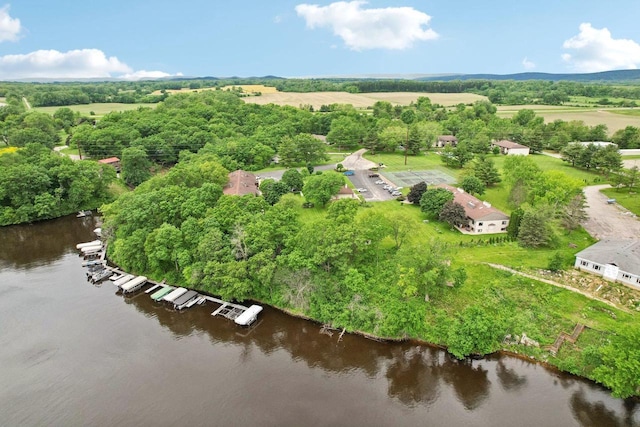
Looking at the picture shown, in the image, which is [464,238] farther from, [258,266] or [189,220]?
[189,220]

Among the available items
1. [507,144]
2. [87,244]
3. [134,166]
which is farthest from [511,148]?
[87,244]

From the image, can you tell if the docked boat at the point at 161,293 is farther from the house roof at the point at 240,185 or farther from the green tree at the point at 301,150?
the green tree at the point at 301,150

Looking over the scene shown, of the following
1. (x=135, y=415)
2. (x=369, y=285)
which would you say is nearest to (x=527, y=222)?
(x=369, y=285)

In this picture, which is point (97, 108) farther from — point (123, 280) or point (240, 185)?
point (123, 280)

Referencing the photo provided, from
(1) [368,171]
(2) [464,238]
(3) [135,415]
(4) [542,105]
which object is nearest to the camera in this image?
(3) [135,415]

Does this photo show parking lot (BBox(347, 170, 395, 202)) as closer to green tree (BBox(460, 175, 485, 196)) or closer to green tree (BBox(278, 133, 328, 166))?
green tree (BBox(278, 133, 328, 166))
